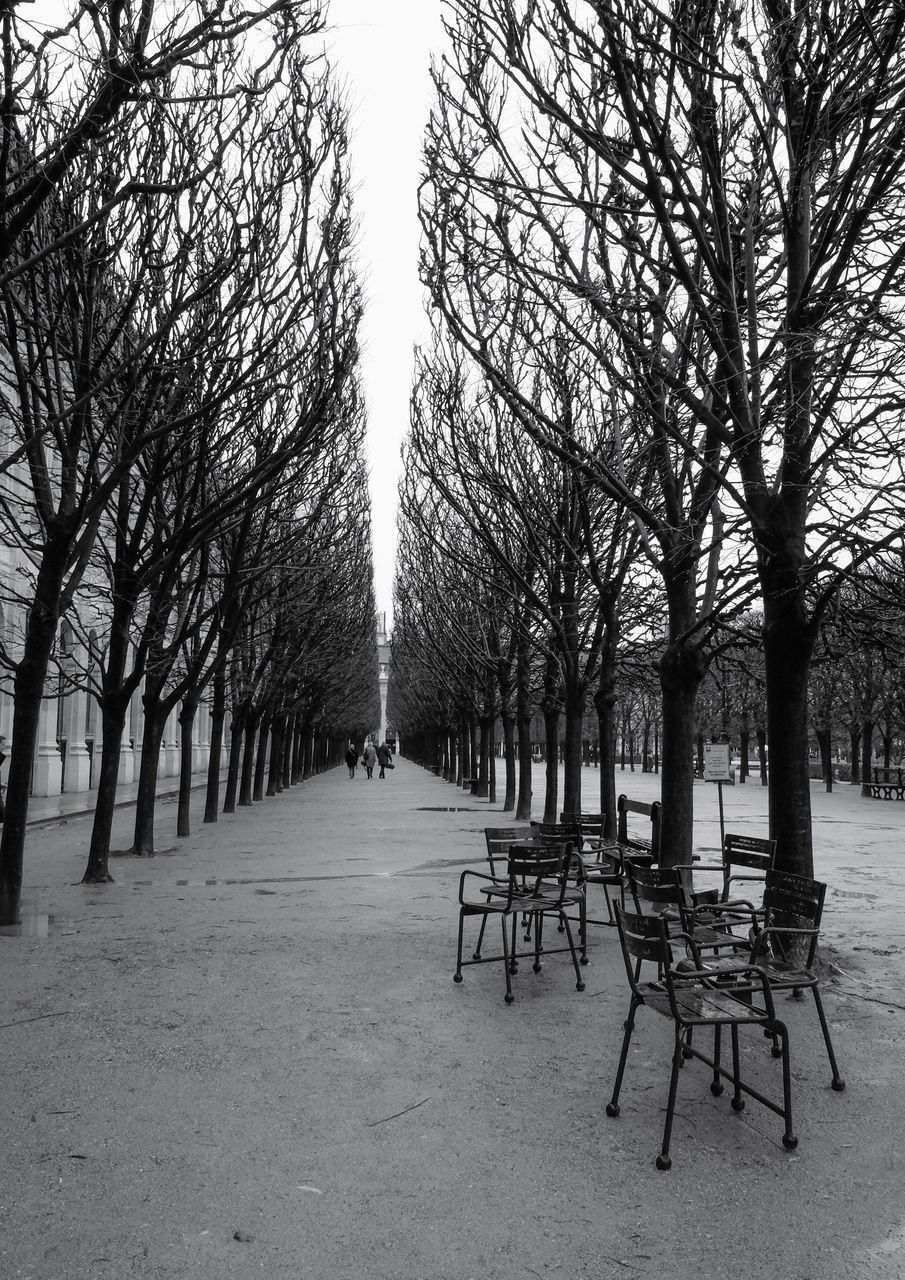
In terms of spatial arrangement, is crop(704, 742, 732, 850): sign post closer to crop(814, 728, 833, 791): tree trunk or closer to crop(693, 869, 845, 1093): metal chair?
crop(693, 869, 845, 1093): metal chair

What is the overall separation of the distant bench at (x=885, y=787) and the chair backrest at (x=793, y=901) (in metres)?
28.6

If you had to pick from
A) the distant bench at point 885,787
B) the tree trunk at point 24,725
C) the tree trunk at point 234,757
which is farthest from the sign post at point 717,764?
the distant bench at point 885,787

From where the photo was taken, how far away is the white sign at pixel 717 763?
1520cm

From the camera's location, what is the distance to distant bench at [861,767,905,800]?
1349 inches

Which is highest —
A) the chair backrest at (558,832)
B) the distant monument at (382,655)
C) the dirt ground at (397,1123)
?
the distant monument at (382,655)

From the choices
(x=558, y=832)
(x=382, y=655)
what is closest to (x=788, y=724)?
(x=558, y=832)

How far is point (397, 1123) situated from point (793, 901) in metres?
2.79

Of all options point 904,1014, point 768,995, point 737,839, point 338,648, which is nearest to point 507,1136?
point 768,995

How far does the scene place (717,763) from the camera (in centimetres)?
1557

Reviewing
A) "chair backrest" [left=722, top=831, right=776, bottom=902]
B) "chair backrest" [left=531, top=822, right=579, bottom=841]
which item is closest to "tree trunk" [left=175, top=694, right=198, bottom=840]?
"chair backrest" [left=531, top=822, right=579, bottom=841]

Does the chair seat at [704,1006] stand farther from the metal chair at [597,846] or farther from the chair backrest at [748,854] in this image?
the metal chair at [597,846]

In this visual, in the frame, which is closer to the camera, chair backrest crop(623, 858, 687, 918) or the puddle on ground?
chair backrest crop(623, 858, 687, 918)

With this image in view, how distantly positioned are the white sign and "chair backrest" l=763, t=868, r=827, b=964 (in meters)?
8.11

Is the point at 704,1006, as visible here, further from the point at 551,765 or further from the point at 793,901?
the point at 551,765
